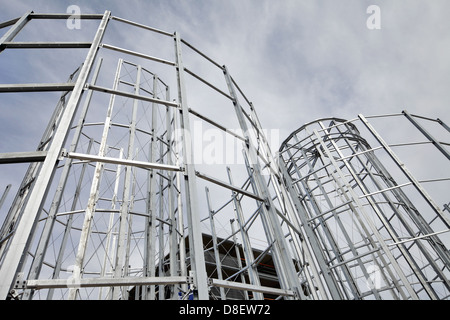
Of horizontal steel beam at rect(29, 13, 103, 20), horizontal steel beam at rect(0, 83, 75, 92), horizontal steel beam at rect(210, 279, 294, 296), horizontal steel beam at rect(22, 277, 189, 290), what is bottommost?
horizontal steel beam at rect(210, 279, 294, 296)

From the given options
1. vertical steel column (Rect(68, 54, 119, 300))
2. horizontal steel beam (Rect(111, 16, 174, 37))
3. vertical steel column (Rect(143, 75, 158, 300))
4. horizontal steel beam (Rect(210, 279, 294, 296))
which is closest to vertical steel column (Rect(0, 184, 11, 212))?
vertical steel column (Rect(68, 54, 119, 300))

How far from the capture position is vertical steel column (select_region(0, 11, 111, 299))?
208 cm

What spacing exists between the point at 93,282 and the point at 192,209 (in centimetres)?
117

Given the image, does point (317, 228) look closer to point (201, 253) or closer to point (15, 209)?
point (201, 253)

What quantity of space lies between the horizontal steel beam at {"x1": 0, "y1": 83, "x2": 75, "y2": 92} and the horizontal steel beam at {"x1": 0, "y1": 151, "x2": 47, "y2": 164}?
0.98 m

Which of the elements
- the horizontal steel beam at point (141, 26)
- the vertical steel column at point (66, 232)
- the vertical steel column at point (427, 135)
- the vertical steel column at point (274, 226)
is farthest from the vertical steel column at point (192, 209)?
the vertical steel column at point (427, 135)

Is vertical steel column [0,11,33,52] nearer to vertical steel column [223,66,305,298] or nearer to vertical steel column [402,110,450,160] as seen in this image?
vertical steel column [223,66,305,298]

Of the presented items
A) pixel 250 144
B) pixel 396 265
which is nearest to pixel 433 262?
pixel 396 265

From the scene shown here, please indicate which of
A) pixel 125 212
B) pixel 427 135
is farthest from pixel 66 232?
pixel 427 135

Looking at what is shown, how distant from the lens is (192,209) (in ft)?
10.2

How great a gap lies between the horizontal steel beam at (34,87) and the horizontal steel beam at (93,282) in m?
2.14

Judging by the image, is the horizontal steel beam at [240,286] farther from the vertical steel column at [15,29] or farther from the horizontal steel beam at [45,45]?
the vertical steel column at [15,29]

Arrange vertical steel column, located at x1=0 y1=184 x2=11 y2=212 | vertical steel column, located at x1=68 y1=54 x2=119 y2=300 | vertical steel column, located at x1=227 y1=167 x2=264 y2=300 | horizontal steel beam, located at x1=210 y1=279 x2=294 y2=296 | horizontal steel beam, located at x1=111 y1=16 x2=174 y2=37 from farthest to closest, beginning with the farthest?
vertical steel column, located at x1=0 y1=184 x2=11 y2=212 → vertical steel column, located at x1=227 y1=167 x2=264 y2=300 → vertical steel column, located at x1=68 y1=54 x2=119 y2=300 → horizontal steel beam, located at x1=111 y1=16 x2=174 y2=37 → horizontal steel beam, located at x1=210 y1=279 x2=294 y2=296

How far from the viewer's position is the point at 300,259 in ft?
14.4
